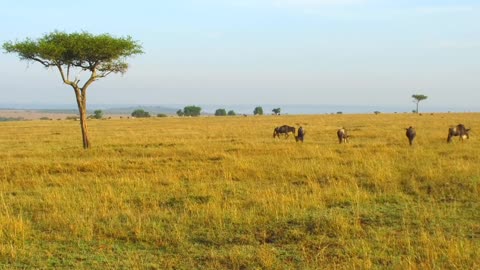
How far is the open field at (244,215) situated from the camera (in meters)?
6.46

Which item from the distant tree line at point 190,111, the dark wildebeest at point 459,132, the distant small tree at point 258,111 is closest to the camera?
the dark wildebeest at point 459,132

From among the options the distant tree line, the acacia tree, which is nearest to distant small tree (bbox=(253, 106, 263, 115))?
the distant tree line

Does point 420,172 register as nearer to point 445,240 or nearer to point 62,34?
point 445,240

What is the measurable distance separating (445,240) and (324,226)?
188 cm

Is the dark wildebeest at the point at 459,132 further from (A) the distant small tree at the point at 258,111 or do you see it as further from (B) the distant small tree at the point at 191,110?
(B) the distant small tree at the point at 191,110

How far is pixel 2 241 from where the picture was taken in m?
7.28

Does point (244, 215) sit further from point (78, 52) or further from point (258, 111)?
point (258, 111)

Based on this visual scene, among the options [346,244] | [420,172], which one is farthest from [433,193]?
[346,244]

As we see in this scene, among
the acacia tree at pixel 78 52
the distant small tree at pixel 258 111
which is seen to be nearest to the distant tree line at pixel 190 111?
the distant small tree at pixel 258 111

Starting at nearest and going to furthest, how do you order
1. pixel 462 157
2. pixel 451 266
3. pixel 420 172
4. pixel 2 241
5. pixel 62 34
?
pixel 451 266
pixel 2 241
pixel 420 172
pixel 462 157
pixel 62 34

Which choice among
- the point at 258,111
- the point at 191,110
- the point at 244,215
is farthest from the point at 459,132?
the point at 191,110

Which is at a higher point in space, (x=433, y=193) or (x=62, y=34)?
(x=62, y=34)

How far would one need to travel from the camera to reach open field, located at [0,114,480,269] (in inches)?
254

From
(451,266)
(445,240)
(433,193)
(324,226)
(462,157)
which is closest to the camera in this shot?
(451,266)
